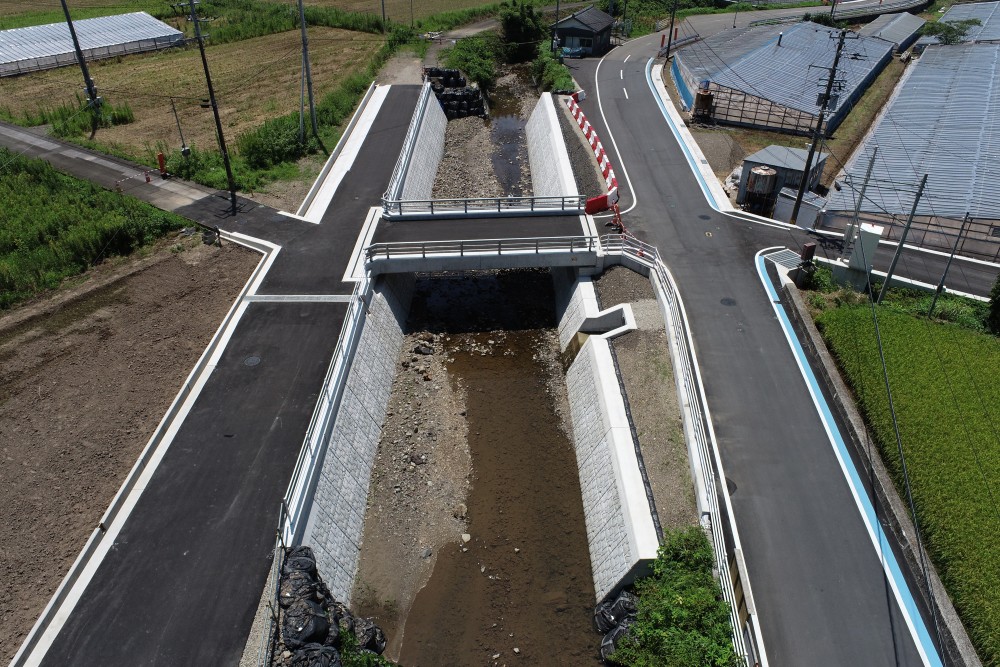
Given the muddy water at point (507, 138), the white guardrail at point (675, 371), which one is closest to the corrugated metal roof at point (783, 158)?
the white guardrail at point (675, 371)

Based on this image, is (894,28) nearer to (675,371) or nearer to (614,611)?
(675,371)

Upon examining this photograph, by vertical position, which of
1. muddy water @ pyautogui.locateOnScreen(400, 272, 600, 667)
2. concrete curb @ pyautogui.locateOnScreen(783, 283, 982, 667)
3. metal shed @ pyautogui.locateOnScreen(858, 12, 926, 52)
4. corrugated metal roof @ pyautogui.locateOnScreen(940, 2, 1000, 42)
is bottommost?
muddy water @ pyautogui.locateOnScreen(400, 272, 600, 667)

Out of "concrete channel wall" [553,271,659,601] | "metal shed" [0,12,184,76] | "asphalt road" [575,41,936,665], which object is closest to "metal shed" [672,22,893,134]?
"asphalt road" [575,41,936,665]

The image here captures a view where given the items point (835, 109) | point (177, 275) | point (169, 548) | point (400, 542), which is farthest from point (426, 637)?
point (835, 109)

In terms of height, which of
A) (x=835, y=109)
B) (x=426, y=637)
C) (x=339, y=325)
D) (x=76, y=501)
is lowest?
(x=426, y=637)

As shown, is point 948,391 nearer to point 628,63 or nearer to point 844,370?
point 844,370

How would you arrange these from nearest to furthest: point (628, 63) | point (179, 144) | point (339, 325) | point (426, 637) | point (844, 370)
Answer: point (426, 637) < point (844, 370) < point (339, 325) < point (179, 144) < point (628, 63)

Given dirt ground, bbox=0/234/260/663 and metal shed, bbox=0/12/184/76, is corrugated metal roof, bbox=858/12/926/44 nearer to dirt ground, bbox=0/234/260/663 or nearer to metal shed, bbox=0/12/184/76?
dirt ground, bbox=0/234/260/663
